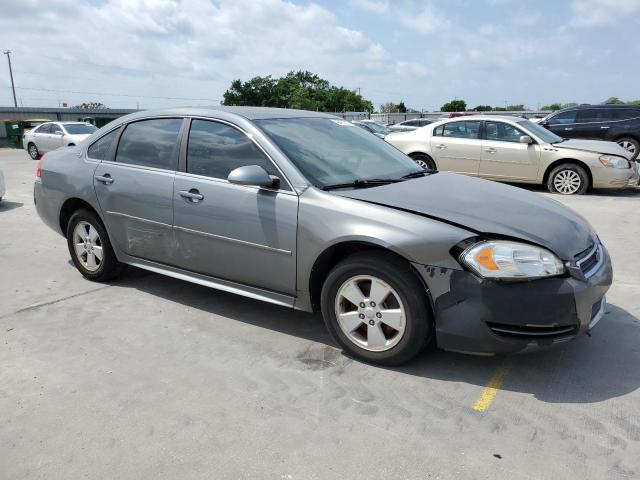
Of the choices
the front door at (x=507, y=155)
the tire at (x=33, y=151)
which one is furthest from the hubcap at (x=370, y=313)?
the tire at (x=33, y=151)

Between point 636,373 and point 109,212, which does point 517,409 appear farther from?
point 109,212

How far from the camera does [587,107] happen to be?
1481 centimetres

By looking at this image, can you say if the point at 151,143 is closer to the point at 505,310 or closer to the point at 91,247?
the point at 91,247

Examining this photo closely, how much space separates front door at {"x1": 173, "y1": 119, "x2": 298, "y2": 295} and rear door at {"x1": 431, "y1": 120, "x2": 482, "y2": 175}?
7.52 m

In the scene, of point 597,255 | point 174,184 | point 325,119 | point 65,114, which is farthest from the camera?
point 65,114

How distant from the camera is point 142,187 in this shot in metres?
4.49

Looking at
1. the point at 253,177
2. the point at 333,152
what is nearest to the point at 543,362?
the point at 333,152

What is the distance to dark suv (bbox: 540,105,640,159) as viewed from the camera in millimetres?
14320

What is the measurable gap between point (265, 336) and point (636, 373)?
2425 mm

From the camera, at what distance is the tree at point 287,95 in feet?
293

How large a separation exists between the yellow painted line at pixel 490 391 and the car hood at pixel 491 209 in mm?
821

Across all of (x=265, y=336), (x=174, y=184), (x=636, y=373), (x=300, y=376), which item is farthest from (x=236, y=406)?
A: (x=636, y=373)

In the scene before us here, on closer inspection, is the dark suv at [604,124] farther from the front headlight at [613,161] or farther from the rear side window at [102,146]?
the rear side window at [102,146]

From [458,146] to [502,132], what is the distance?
853mm
